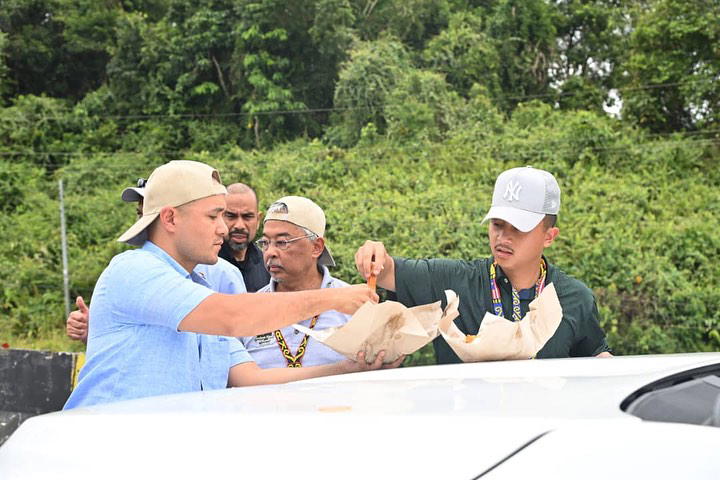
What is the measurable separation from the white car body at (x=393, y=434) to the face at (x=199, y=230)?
34.4 inches

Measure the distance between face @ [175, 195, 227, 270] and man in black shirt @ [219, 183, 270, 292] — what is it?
6.92ft

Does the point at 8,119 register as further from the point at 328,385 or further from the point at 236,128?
the point at 328,385

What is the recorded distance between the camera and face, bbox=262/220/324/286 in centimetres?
375

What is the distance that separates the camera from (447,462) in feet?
3.83

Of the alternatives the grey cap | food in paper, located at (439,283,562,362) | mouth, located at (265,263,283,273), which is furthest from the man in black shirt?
food in paper, located at (439,283,562,362)

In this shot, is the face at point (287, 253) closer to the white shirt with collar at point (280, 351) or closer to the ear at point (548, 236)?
the white shirt with collar at point (280, 351)

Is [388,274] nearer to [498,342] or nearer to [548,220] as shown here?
[548,220]

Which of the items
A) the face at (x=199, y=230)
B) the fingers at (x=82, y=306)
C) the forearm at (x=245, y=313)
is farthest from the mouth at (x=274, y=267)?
the forearm at (x=245, y=313)

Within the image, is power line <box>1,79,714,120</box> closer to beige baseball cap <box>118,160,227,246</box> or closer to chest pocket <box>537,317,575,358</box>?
chest pocket <box>537,317,575,358</box>

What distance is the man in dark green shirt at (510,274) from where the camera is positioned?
125 inches

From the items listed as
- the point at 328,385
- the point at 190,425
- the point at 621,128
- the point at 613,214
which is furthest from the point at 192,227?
the point at 621,128

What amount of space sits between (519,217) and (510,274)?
0.23m

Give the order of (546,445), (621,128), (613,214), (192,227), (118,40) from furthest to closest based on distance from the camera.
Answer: (118,40)
(621,128)
(613,214)
(192,227)
(546,445)

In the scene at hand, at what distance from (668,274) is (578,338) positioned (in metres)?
10.3
